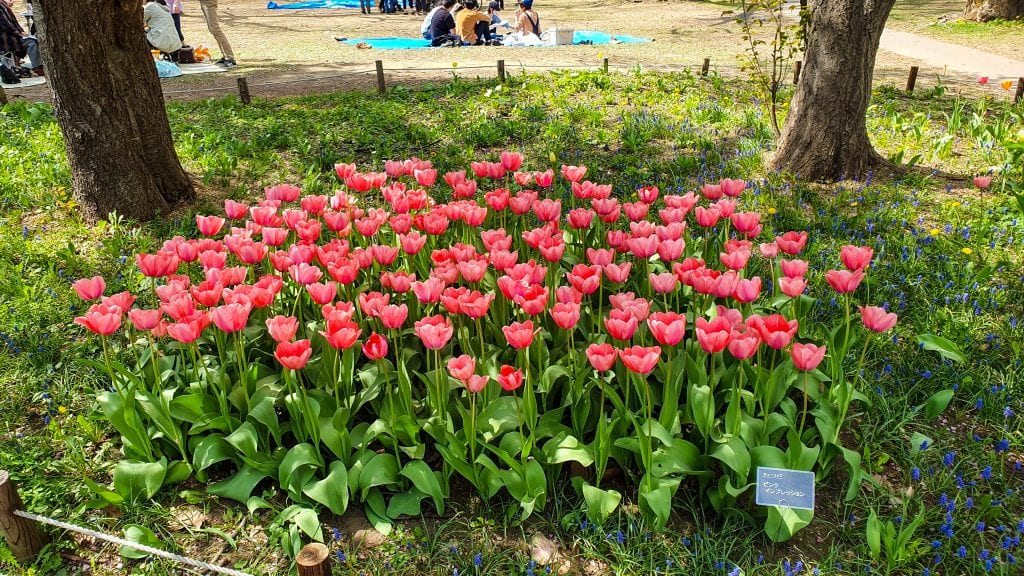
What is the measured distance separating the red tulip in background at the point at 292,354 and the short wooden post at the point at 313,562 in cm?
61

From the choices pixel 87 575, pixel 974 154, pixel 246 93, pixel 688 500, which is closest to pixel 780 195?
pixel 974 154

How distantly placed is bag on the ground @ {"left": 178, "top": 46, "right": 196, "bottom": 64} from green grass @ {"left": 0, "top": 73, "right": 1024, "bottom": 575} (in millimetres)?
5747

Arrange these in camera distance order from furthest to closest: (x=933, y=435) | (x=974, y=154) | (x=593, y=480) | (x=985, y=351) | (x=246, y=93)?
(x=246, y=93) → (x=974, y=154) → (x=985, y=351) → (x=933, y=435) → (x=593, y=480)

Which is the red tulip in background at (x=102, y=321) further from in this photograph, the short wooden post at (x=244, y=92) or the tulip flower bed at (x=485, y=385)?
the short wooden post at (x=244, y=92)

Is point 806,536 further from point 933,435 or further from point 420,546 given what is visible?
point 420,546

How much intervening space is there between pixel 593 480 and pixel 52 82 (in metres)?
4.44

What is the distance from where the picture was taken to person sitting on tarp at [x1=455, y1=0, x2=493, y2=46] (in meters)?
15.1

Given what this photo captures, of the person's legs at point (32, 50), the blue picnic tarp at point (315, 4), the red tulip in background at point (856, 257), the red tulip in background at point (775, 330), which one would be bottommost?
the red tulip in background at point (775, 330)

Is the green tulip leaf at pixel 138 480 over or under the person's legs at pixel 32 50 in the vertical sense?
under

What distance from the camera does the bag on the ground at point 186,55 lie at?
13.6 m

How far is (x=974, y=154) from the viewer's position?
243 inches

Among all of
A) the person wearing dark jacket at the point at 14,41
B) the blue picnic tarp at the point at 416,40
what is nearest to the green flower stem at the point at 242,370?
the person wearing dark jacket at the point at 14,41

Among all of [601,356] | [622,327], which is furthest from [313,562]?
[622,327]

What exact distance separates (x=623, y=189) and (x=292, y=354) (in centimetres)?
363
